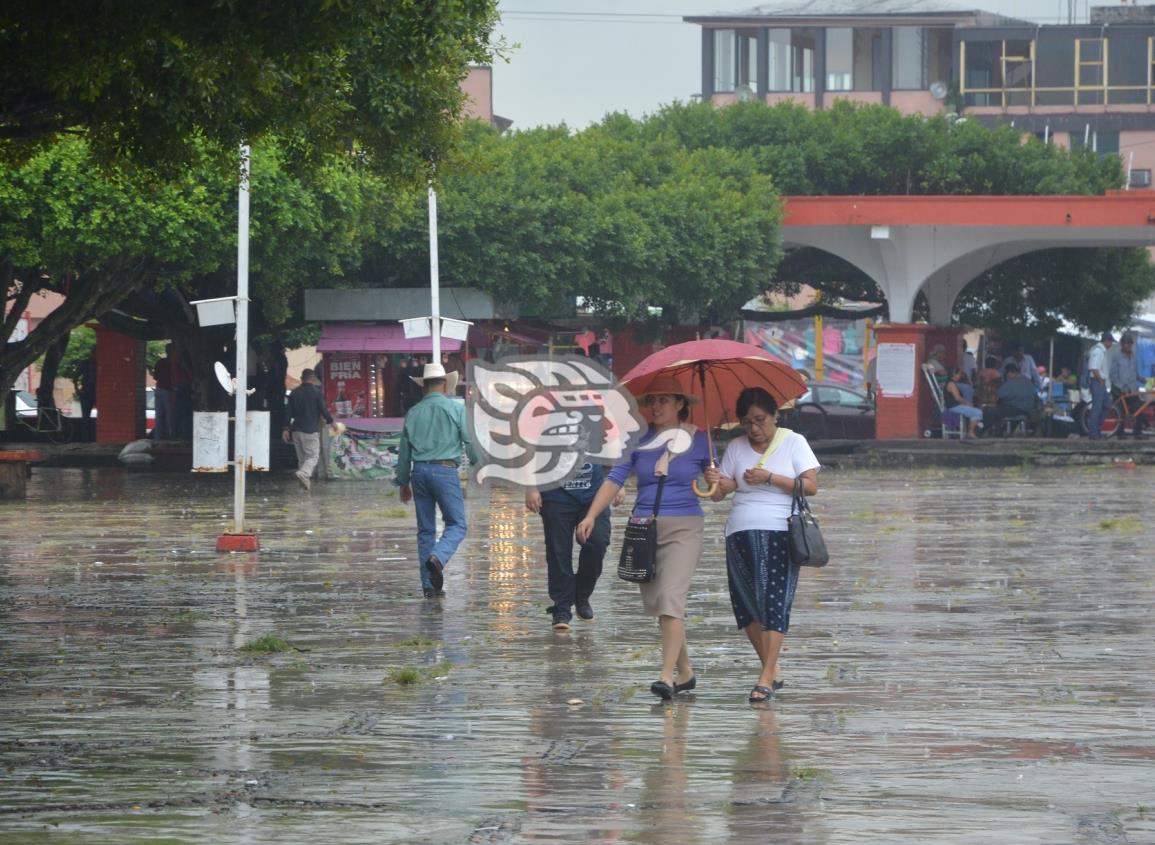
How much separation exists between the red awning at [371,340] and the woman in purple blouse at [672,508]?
77.9 ft

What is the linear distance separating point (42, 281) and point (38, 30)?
24088 mm

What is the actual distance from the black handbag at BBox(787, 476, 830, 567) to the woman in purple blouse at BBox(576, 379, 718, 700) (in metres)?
0.42

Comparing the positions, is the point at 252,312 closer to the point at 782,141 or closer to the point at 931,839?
the point at 782,141

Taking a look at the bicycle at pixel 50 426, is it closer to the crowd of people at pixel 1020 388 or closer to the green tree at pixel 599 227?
the green tree at pixel 599 227

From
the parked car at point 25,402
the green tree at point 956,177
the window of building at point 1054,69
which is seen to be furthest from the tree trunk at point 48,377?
the window of building at point 1054,69

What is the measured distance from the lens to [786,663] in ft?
36.8

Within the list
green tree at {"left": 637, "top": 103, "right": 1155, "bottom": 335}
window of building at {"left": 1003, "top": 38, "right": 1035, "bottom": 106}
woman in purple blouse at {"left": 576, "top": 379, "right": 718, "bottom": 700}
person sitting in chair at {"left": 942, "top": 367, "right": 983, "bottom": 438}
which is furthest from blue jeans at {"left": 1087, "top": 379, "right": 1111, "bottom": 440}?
window of building at {"left": 1003, "top": 38, "right": 1035, "bottom": 106}

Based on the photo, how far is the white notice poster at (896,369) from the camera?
40.0 metres

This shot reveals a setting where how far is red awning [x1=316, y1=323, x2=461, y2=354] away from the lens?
112ft

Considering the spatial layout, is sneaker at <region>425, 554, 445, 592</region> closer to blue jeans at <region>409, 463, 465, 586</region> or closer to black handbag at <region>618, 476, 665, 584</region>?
blue jeans at <region>409, 463, 465, 586</region>

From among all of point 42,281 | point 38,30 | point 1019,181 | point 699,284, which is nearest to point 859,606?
point 38,30

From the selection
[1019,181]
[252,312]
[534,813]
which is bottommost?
[534,813]

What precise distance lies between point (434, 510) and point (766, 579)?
511cm

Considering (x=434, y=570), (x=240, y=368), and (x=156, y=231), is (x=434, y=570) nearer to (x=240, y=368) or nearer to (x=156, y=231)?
(x=240, y=368)
